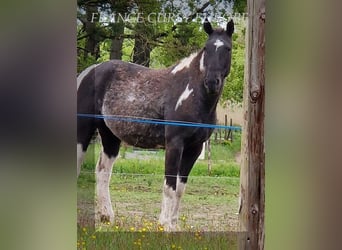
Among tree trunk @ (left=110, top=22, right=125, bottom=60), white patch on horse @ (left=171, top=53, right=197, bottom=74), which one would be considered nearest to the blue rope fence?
white patch on horse @ (left=171, top=53, right=197, bottom=74)

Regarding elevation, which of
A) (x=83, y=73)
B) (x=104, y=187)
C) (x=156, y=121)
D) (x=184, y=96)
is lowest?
(x=104, y=187)

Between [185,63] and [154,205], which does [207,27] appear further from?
[154,205]

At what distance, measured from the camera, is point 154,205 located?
158 inches

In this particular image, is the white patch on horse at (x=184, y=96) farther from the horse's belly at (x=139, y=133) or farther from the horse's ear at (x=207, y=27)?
the horse's ear at (x=207, y=27)

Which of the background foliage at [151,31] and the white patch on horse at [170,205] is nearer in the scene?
the background foliage at [151,31]

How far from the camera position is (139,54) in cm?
394

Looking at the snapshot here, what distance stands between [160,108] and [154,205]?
2.26ft

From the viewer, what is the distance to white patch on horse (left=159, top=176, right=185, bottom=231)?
13.0ft

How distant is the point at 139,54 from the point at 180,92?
15.4 inches

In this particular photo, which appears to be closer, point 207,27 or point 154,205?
point 207,27

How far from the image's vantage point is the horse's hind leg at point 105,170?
13.0 feet

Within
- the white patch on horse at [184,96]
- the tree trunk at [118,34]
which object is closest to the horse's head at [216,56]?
the white patch on horse at [184,96]

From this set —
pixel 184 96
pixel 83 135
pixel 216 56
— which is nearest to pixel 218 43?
pixel 216 56
